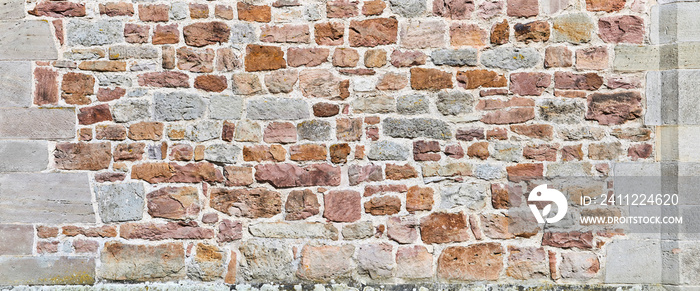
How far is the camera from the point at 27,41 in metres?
3.22

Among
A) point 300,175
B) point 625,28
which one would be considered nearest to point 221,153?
point 300,175

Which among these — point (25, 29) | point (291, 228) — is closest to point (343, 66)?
point (291, 228)

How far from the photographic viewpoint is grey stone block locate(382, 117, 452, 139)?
320 cm

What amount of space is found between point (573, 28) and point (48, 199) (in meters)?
3.47

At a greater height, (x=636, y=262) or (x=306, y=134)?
(x=306, y=134)

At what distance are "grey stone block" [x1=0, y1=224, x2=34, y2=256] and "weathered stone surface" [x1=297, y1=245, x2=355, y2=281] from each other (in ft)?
5.59

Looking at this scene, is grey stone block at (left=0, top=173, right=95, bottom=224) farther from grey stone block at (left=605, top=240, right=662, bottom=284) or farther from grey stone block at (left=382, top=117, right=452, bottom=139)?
grey stone block at (left=605, top=240, right=662, bottom=284)

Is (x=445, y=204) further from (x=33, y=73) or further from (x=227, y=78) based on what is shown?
(x=33, y=73)

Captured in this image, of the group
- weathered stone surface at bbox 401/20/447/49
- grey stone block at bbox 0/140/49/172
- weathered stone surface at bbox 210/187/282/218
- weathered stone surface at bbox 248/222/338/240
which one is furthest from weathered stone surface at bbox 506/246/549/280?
grey stone block at bbox 0/140/49/172

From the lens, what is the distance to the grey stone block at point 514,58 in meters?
3.21

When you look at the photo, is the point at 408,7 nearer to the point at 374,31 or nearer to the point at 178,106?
the point at 374,31

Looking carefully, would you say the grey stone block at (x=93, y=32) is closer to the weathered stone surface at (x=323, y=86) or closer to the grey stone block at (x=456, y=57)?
the weathered stone surface at (x=323, y=86)

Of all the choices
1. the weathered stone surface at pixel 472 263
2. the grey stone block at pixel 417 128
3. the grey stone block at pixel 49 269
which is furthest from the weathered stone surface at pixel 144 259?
the weathered stone surface at pixel 472 263

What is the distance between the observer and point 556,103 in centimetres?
320
